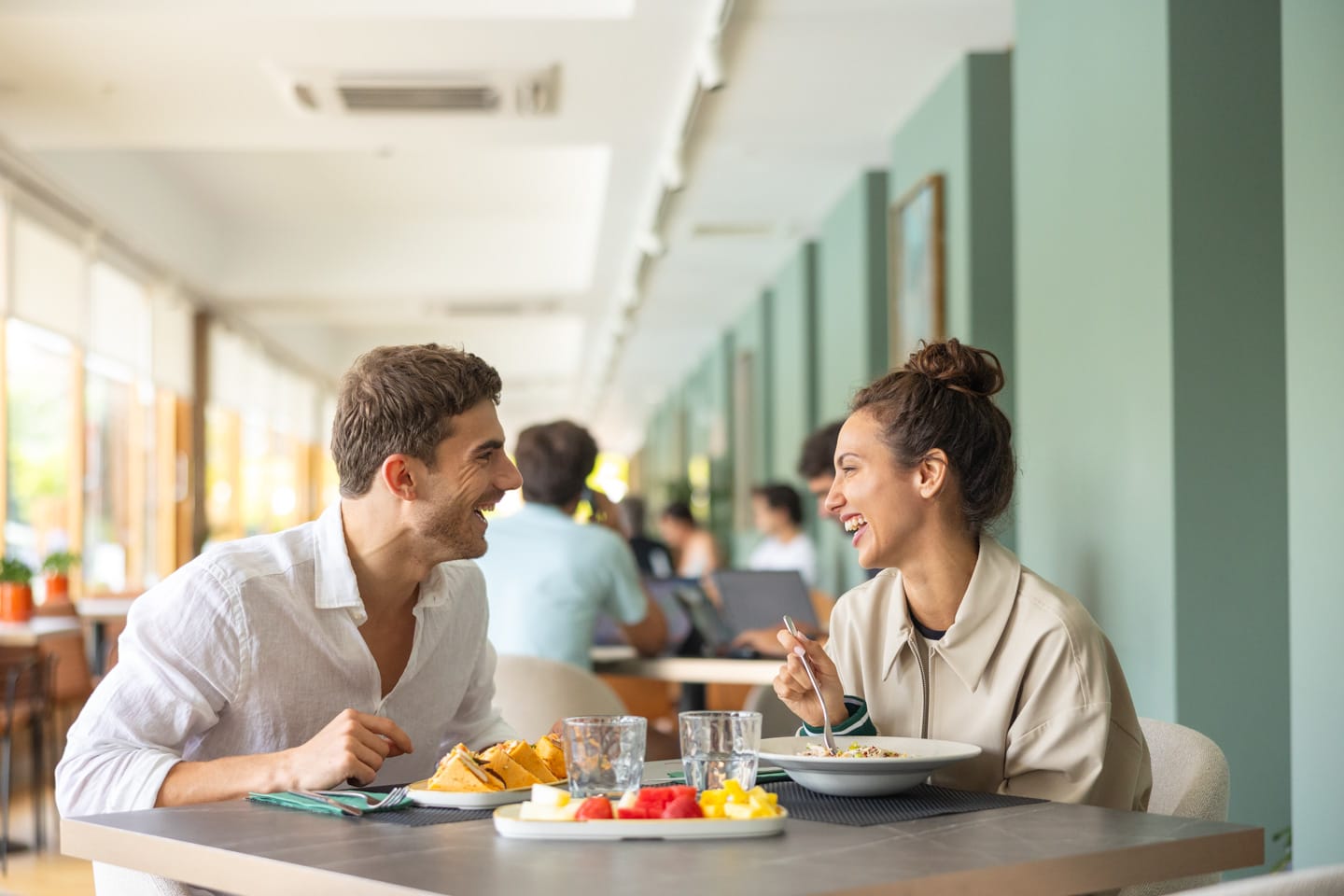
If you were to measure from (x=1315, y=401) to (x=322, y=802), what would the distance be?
2.03 meters

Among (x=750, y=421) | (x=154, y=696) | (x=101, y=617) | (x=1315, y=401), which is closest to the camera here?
(x=154, y=696)

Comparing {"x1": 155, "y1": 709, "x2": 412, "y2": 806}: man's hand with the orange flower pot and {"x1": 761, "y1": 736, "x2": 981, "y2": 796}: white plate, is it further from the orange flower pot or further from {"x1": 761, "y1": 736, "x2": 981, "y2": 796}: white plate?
the orange flower pot

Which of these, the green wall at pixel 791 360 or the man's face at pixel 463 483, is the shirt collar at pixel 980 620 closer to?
the man's face at pixel 463 483

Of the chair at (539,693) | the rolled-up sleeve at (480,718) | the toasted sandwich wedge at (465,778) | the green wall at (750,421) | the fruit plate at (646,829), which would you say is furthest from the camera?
the green wall at (750,421)

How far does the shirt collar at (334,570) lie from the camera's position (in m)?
1.88

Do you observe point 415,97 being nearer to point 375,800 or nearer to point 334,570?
point 334,570

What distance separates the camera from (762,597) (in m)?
4.17

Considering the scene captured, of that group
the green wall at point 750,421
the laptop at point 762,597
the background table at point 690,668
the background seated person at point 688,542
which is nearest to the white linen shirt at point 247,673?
the background table at point 690,668

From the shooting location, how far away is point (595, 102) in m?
5.93

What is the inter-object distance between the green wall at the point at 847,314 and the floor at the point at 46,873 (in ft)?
11.6

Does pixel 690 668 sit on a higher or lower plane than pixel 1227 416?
lower

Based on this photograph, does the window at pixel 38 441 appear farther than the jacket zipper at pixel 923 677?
Yes

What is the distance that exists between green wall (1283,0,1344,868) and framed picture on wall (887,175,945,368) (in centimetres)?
259

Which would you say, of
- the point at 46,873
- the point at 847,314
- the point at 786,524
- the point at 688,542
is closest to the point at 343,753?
the point at 46,873
